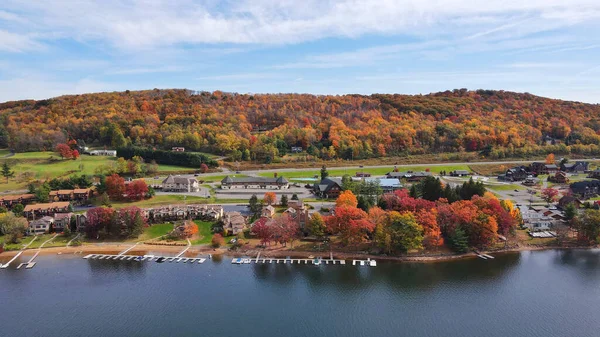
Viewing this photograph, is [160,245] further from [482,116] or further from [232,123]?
[482,116]

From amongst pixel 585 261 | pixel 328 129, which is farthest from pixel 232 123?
pixel 585 261

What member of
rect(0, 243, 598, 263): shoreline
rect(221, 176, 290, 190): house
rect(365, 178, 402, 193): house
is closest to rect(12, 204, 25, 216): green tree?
rect(0, 243, 598, 263): shoreline

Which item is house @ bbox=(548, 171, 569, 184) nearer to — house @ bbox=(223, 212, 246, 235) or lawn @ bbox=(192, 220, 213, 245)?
house @ bbox=(223, 212, 246, 235)

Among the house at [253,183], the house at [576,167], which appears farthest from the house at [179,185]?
the house at [576,167]

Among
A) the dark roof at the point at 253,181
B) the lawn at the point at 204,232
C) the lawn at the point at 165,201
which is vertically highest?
the dark roof at the point at 253,181

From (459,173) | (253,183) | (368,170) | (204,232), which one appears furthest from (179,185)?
(459,173)

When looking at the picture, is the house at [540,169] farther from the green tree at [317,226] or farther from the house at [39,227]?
the house at [39,227]
